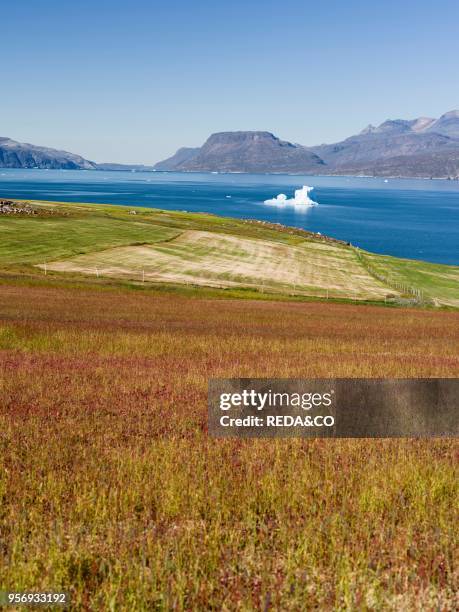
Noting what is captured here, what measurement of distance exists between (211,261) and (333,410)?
77.4 m

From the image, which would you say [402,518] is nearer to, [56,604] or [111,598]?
[111,598]

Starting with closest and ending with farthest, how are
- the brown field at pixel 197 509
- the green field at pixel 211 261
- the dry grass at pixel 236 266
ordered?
the brown field at pixel 197 509
the green field at pixel 211 261
the dry grass at pixel 236 266

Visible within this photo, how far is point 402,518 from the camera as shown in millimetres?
6152

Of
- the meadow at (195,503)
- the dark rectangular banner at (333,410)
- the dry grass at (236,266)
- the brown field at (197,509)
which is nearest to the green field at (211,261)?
the dry grass at (236,266)

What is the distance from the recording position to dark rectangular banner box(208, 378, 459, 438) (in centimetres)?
783

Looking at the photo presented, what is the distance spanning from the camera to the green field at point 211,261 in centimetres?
6900

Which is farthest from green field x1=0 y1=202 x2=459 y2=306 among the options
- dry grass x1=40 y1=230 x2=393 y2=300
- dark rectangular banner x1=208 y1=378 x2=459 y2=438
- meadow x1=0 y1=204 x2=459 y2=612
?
dark rectangular banner x1=208 y1=378 x2=459 y2=438

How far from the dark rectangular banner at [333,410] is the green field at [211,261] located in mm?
56043

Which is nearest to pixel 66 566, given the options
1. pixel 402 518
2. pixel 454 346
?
pixel 402 518

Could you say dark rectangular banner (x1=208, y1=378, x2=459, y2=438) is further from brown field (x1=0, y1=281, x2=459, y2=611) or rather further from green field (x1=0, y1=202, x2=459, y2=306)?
green field (x1=0, y1=202, x2=459, y2=306)

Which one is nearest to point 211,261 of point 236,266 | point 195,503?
point 236,266

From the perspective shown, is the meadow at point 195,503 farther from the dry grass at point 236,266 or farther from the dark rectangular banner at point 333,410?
the dry grass at point 236,266

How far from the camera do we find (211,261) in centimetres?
8481

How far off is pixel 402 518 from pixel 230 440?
306 centimetres
